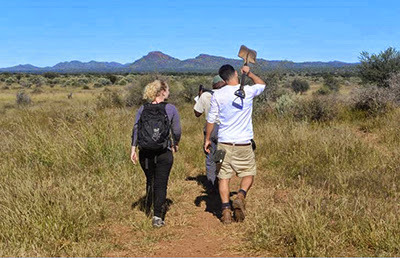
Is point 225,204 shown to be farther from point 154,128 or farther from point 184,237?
point 154,128

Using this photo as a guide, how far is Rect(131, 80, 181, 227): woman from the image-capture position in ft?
14.6

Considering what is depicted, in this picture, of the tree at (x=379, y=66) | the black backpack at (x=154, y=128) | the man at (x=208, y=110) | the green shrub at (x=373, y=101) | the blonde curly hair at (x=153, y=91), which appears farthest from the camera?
the tree at (x=379, y=66)

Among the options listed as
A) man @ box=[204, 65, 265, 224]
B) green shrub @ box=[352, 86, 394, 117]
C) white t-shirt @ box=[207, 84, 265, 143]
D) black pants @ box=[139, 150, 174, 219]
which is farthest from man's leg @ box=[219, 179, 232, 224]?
green shrub @ box=[352, 86, 394, 117]

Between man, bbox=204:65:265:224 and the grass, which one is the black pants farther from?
man, bbox=204:65:265:224

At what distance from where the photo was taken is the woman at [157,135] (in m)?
4.45

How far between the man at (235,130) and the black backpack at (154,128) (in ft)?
2.19

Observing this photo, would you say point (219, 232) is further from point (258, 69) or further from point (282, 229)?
point (258, 69)

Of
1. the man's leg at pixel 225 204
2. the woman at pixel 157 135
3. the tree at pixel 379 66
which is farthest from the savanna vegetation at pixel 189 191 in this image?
the tree at pixel 379 66

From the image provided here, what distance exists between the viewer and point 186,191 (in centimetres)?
650

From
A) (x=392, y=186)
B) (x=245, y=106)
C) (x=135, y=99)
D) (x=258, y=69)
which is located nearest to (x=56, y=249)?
(x=245, y=106)

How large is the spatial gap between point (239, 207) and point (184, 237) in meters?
0.77

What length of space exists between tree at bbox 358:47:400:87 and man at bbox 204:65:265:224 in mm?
13057

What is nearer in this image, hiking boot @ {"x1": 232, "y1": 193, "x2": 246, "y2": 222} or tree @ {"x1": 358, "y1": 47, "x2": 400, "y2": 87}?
hiking boot @ {"x1": 232, "y1": 193, "x2": 246, "y2": 222}

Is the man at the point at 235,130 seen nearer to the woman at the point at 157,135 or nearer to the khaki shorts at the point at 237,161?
the khaki shorts at the point at 237,161
